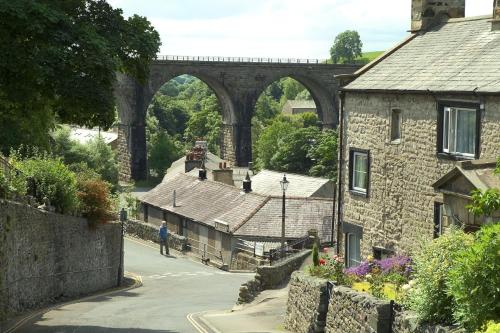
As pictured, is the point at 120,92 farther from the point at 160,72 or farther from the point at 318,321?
the point at 318,321

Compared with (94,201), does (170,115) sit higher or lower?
higher

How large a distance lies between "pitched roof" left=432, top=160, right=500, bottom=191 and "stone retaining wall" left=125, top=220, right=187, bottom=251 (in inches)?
1027

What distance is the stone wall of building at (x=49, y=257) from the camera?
65.4ft

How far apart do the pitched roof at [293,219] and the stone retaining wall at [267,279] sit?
10564 millimetres

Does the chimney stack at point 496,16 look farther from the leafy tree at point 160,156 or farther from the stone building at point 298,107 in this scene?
the stone building at point 298,107

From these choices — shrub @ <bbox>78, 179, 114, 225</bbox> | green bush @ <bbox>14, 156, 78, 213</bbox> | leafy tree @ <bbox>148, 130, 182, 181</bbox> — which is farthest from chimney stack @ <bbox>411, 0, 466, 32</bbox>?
leafy tree @ <bbox>148, 130, 182, 181</bbox>

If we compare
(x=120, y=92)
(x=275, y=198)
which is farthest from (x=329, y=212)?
(x=120, y=92)

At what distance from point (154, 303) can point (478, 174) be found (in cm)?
1129

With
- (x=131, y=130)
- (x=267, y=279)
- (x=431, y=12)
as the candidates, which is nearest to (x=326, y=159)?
(x=131, y=130)

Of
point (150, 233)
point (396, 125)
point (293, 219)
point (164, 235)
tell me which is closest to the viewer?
point (396, 125)

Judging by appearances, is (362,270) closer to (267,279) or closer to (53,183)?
(267,279)

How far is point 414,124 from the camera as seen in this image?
66.6ft

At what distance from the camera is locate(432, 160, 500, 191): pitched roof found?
1538 cm

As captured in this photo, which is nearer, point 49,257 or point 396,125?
point 396,125
